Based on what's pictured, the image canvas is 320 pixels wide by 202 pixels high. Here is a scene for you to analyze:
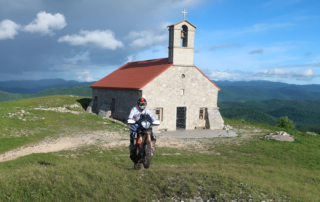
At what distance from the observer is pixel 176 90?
24.6m

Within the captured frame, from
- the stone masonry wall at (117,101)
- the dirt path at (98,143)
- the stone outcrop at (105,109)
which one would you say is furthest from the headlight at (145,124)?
the stone outcrop at (105,109)

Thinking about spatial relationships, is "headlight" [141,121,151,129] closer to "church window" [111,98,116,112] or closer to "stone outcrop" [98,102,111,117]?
"church window" [111,98,116,112]

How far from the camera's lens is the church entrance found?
2531 centimetres

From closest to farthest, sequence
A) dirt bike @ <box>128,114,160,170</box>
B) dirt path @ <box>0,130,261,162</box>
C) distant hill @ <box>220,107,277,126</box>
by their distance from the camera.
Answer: dirt bike @ <box>128,114,160,170</box> < dirt path @ <box>0,130,261,162</box> < distant hill @ <box>220,107,277,126</box>

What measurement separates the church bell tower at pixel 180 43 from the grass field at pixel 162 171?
893 centimetres

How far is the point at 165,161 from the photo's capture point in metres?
13.0

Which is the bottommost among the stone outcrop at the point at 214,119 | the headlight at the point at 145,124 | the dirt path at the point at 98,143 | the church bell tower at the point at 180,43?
the dirt path at the point at 98,143

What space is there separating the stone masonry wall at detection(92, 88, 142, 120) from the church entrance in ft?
16.1

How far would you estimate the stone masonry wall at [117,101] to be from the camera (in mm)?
24953

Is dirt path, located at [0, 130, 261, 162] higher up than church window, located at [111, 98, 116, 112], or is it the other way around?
church window, located at [111, 98, 116, 112]

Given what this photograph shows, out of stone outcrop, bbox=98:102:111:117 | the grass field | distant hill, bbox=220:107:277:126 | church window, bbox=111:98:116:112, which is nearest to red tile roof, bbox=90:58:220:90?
church window, bbox=111:98:116:112

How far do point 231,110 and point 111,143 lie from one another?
141236 millimetres

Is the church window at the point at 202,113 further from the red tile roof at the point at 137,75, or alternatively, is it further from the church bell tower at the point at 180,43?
the red tile roof at the point at 137,75

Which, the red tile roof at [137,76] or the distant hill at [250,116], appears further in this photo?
the distant hill at [250,116]
